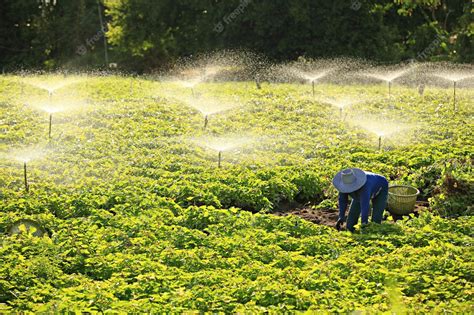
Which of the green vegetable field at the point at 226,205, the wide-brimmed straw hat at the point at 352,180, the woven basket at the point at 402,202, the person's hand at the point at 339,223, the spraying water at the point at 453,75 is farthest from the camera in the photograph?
the spraying water at the point at 453,75

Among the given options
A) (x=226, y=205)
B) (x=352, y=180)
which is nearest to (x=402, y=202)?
(x=352, y=180)

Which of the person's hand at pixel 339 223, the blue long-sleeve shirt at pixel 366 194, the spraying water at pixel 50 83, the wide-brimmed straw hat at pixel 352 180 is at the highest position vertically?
the wide-brimmed straw hat at pixel 352 180

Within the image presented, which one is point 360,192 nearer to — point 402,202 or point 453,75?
point 402,202

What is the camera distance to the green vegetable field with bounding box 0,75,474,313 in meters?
8.05

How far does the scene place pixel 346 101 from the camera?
22250 mm

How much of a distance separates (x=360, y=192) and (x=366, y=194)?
11 centimetres

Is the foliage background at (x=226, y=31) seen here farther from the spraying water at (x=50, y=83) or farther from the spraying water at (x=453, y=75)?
the spraying water at (x=50, y=83)

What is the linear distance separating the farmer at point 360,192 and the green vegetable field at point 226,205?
350mm

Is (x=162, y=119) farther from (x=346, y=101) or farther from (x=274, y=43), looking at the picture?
(x=274, y=43)

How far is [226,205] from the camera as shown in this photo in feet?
40.4

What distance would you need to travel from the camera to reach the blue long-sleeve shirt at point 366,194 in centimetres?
1008

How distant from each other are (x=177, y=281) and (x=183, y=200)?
3.86 meters

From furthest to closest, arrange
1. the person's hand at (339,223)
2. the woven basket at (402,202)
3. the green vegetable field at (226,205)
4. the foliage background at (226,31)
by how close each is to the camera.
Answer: the foliage background at (226,31) → the woven basket at (402,202) → the person's hand at (339,223) → the green vegetable field at (226,205)

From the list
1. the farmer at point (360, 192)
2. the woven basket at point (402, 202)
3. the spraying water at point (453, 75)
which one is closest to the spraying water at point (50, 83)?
the woven basket at point (402, 202)
